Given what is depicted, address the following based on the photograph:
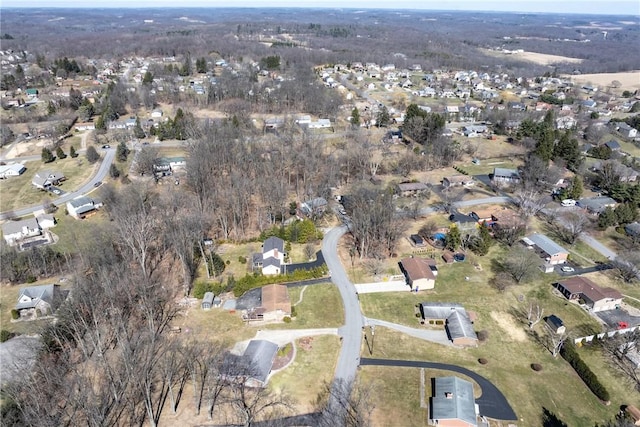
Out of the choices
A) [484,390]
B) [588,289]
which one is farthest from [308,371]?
[588,289]

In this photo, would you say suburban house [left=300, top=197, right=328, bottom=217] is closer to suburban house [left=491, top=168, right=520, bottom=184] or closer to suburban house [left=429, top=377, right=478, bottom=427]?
suburban house [left=429, top=377, right=478, bottom=427]

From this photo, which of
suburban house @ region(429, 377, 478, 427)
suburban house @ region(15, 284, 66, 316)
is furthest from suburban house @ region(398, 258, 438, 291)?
suburban house @ region(15, 284, 66, 316)

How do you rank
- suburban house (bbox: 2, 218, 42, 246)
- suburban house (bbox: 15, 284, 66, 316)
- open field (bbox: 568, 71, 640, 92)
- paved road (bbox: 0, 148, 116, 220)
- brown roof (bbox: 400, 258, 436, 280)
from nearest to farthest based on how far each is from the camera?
suburban house (bbox: 15, 284, 66, 316)
brown roof (bbox: 400, 258, 436, 280)
suburban house (bbox: 2, 218, 42, 246)
paved road (bbox: 0, 148, 116, 220)
open field (bbox: 568, 71, 640, 92)

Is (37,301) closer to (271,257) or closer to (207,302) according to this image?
(207,302)

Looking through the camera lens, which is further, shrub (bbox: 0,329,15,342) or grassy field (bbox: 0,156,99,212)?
grassy field (bbox: 0,156,99,212)

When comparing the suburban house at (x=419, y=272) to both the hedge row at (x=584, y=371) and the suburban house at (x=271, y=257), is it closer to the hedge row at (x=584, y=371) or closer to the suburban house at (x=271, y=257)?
the hedge row at (x=584, y=371)
